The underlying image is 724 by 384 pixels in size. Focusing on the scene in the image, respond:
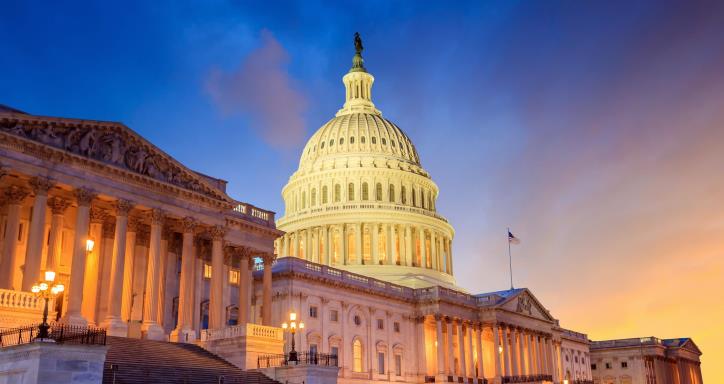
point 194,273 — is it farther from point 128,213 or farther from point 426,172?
point 426,172

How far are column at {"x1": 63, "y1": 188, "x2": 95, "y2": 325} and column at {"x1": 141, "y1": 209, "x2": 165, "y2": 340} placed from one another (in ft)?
15.3

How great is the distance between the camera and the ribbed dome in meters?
116

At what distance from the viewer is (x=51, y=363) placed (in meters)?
29.4

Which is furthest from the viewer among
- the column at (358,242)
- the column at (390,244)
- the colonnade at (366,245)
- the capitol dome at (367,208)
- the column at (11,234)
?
the capitol dome at (367,208)

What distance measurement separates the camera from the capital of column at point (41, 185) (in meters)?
43.0

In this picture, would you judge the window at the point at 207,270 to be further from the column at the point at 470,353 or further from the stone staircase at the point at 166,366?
the column at the point at 470,353

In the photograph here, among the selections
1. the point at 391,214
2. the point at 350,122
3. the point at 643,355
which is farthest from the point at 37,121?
the point at 643,355

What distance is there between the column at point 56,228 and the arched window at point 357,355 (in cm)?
3474

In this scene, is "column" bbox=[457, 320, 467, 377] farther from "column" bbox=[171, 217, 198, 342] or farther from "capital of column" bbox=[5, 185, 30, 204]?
"capital of column" bbox=[5, 185, 30, 204]

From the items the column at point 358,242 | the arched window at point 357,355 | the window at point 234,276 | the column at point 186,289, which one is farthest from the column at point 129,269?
the column at point 358,242

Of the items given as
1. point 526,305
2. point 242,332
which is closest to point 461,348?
point 526,305

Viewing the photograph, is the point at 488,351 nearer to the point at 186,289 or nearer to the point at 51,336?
the point at 186,289

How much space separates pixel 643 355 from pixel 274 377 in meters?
106

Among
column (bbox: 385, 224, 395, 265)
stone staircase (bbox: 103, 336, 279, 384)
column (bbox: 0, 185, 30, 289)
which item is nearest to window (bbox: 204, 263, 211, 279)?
stone staircase (bbox: 103, 336, 279, 384)
